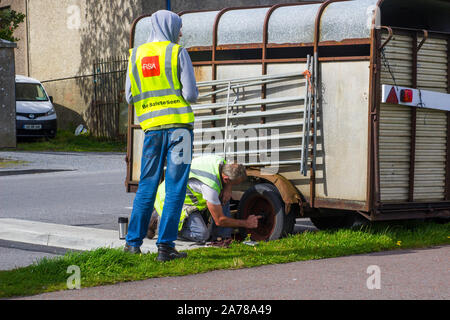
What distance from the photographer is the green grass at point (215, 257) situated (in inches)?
258

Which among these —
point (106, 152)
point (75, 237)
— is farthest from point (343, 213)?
point (106, 152)

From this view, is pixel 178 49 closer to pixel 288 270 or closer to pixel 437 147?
pixel 288 270

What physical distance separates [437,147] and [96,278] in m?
4.04

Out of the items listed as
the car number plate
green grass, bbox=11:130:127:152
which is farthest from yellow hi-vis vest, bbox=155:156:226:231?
the car number plate

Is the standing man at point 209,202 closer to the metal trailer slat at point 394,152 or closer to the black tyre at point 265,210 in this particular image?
the black tyre at point 265,210

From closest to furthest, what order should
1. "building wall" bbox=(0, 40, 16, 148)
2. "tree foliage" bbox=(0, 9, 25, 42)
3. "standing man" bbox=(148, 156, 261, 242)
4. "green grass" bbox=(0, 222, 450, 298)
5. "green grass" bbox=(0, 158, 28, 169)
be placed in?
"green grass" bbox=(0, 222, 450, 298) → "standing man" bbox=(148, 156, 261, 242) → "green grass" bbox=(0, 158, 28, 169) → "building wall" bbox=(0, 40, 16, 148) → "tree foliage" bbox=(0, 9, 25, 42)

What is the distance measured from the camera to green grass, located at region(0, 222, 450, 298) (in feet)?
21.5

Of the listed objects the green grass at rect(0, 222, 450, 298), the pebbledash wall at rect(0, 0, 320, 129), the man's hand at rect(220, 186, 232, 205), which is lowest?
the green grass at rect(0, 222, 450, 298)

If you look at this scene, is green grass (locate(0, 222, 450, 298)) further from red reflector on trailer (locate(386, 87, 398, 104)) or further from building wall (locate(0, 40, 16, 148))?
building wall (locate(0, 40, 16, 148))

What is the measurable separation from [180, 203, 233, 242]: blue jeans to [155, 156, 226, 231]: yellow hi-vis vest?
0.06 m

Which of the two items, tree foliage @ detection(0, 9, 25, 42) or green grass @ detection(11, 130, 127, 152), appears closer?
green grass @ detection(11, 130, 127, 152)

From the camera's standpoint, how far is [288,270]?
277 inches

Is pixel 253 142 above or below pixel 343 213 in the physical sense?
above

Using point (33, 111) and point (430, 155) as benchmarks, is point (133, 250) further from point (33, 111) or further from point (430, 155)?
point (33, 111)
